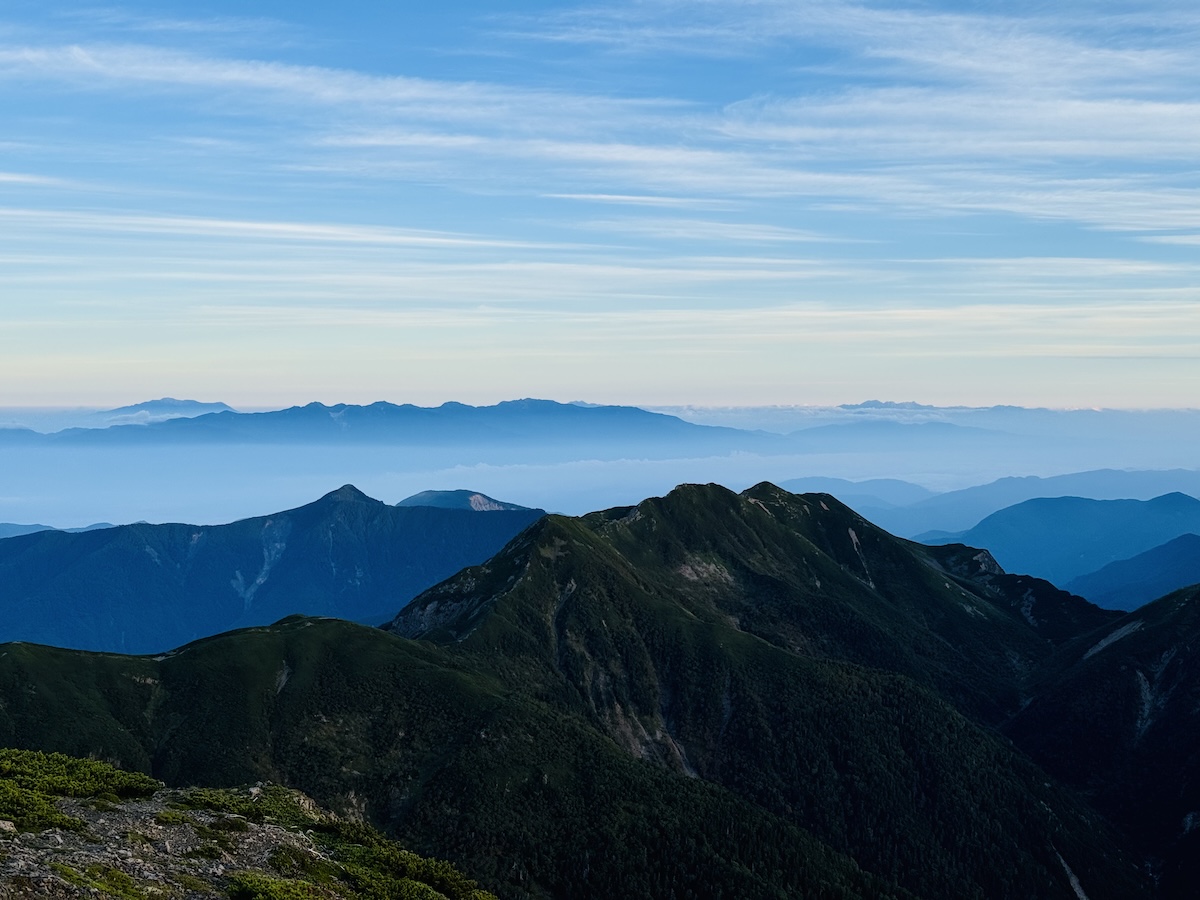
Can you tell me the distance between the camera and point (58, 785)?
301 feet

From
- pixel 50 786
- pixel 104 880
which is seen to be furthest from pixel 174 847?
pixel 50 786

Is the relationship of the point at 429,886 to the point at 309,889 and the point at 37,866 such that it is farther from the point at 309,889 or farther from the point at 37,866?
the point at 37,866

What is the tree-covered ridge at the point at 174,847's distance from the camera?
6962 cm

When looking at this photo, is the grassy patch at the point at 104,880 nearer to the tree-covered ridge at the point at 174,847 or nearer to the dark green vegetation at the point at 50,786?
the tree-covered ridge at the point at 174,847

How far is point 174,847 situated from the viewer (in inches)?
3177

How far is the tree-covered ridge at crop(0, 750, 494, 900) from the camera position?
6962 centimetres

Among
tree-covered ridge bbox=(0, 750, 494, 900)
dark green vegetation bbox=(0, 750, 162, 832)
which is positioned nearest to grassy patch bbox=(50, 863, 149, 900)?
tree-covered ridge bbox=(0, 750, 494, 900)

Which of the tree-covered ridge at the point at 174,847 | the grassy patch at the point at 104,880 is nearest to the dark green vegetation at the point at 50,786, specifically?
the tree-covered ridge at the point at 174,847

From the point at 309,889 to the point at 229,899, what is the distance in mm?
8169

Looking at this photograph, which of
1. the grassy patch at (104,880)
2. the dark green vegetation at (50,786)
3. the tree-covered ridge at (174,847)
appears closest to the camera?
the grassy patch at (104,880)

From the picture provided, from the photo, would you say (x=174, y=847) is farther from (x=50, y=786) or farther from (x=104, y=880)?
(x=50, y=786)

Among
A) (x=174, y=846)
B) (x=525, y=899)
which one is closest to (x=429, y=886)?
(x=174, y=846)

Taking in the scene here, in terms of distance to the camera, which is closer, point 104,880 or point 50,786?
point 104,880

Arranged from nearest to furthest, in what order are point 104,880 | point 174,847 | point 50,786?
point 104,880
point 174,847
point 50,786
